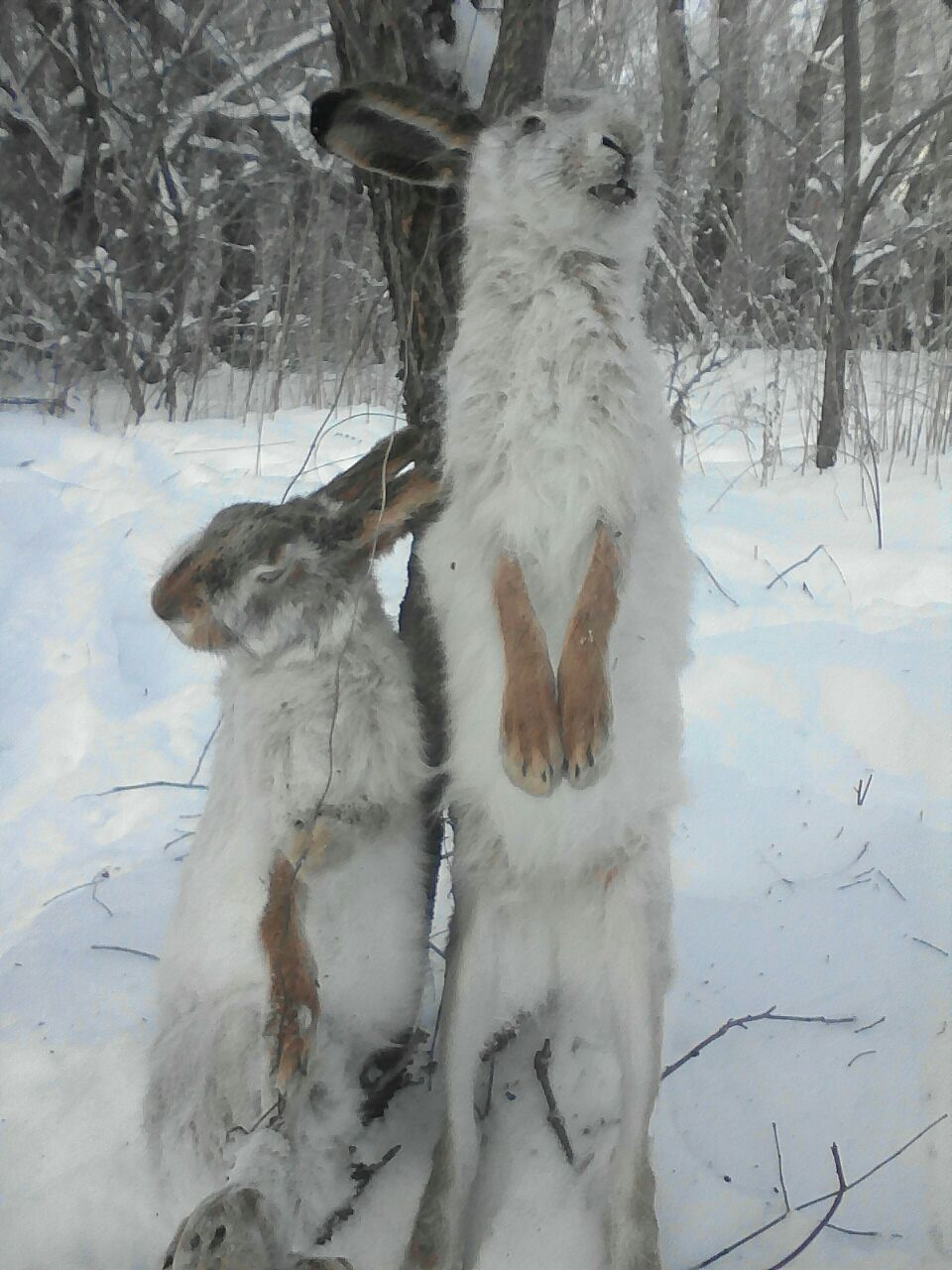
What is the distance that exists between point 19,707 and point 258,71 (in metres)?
5.03

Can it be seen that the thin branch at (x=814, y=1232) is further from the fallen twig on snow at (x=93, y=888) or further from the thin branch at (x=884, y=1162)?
the fallen twig on snow at (x=93, y=888)

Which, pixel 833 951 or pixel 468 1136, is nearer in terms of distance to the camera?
pixel 468 1136

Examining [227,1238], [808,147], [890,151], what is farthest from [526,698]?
[808,147]

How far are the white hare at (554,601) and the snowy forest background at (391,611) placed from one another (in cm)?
22

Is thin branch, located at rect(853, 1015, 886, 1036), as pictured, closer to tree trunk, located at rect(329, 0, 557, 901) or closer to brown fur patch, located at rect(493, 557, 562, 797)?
tree trunk, located at rect(329, 0, 557, 901)

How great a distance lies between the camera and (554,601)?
1.46m

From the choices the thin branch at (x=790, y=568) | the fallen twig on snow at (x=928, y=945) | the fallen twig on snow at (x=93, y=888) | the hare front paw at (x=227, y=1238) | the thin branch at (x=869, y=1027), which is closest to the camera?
the hare front paw at (x=227, y=1238)

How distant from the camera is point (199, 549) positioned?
158 cm

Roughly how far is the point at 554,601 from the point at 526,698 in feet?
0.56

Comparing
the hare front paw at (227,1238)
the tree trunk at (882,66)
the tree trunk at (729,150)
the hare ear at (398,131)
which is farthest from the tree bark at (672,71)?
the hare front paw at (227,1238)

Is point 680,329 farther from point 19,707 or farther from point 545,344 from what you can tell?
point 545,344

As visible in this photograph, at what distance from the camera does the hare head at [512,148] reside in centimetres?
147

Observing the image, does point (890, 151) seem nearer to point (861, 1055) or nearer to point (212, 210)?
point (212, 210)

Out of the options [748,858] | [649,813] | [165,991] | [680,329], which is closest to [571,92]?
[649,813]
